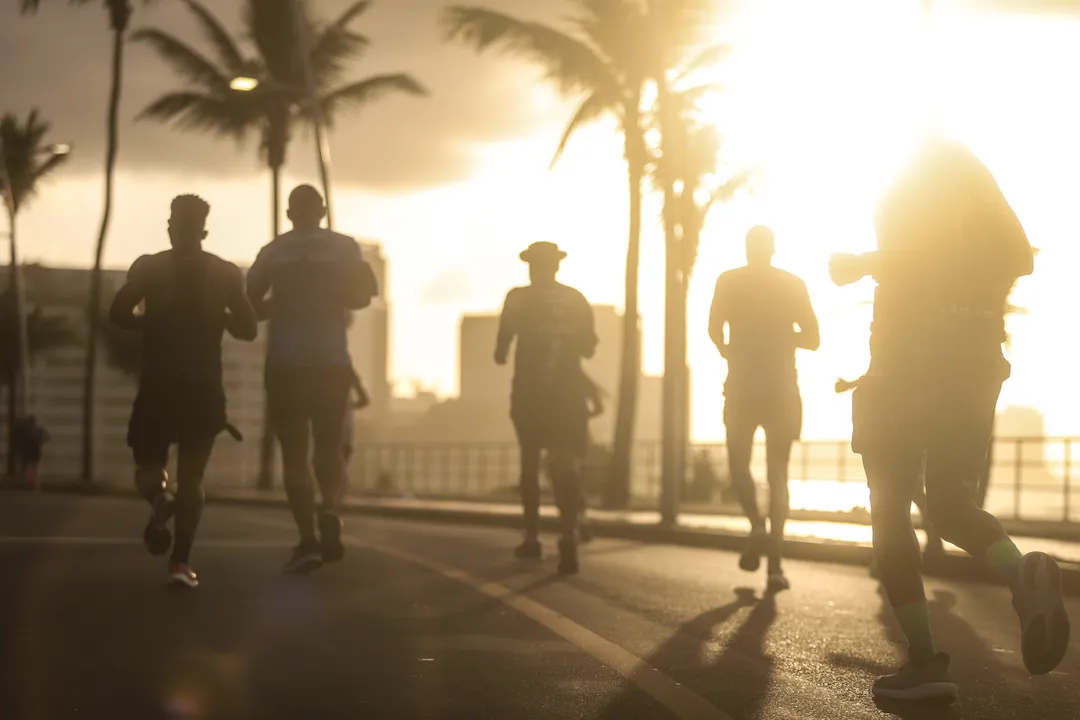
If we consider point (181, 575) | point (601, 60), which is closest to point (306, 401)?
point (181, 575)

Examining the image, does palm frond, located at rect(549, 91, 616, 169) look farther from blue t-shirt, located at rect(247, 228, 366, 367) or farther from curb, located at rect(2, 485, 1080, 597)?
blue t-shirt, located at rect(247, 228, 366, 367)

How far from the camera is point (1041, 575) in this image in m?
4.58

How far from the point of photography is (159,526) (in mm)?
7461

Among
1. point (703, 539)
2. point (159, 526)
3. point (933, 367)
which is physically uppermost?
point (933, 367)

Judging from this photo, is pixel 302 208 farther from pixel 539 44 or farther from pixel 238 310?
pixel 539 44

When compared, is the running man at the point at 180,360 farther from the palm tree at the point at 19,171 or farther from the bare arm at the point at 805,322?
the palm tree at the point at 19,171

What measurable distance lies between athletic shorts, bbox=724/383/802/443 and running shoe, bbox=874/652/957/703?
164 inches

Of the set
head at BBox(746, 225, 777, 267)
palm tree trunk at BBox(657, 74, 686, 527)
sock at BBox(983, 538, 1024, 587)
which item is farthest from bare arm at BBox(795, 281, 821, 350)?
palm tree trunk at BBox(657, 74, 686, 527)

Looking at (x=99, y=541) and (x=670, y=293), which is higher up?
(x=670, y=293)

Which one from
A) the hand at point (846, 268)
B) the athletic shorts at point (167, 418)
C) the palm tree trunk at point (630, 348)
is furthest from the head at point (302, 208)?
the palm tree trunk at point (630, 348)

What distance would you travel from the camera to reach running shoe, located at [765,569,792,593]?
28.5 feet

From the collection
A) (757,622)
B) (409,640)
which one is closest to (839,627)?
(757,622)

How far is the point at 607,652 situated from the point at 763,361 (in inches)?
137

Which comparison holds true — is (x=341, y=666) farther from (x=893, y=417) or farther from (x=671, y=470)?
(x=671, y=470)
